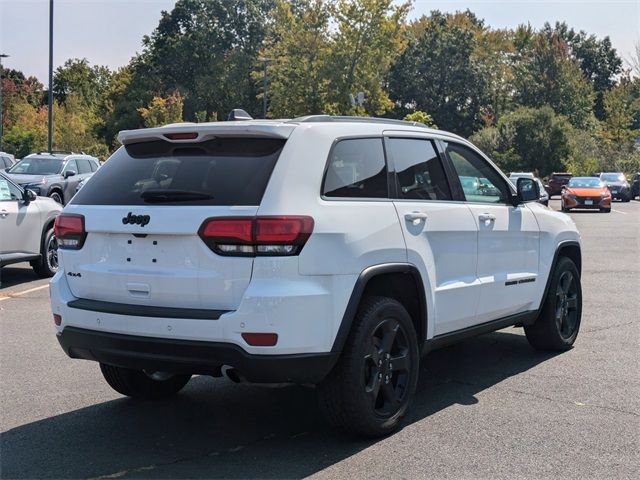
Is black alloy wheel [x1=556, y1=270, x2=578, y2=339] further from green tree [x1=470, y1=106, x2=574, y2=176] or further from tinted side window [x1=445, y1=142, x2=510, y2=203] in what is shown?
green tree [x1=470, y1=106, x2=574, y2=176]

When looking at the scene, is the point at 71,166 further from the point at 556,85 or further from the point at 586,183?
the point at 556,85

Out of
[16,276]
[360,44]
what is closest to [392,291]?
[16,276]

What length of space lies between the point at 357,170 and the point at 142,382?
2.08 m

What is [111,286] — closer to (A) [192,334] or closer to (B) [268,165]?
(A) [192,334]

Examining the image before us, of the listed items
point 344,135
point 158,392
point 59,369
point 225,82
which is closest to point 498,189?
point 344,135

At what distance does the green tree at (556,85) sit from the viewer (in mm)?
72188

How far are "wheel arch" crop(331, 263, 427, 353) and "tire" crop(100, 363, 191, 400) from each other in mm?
1667

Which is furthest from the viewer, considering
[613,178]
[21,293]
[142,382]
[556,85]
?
[556,85]

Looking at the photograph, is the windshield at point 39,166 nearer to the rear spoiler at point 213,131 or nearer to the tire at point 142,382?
the tire at point 142,382

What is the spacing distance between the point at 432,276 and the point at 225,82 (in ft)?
223

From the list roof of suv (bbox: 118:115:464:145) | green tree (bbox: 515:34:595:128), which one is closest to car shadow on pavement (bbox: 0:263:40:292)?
roof of suv (bbox: 118:115:464:145)

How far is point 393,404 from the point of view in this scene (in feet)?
15.7

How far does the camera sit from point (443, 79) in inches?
2931

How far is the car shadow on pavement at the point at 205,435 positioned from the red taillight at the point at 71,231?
1122 millimetres
